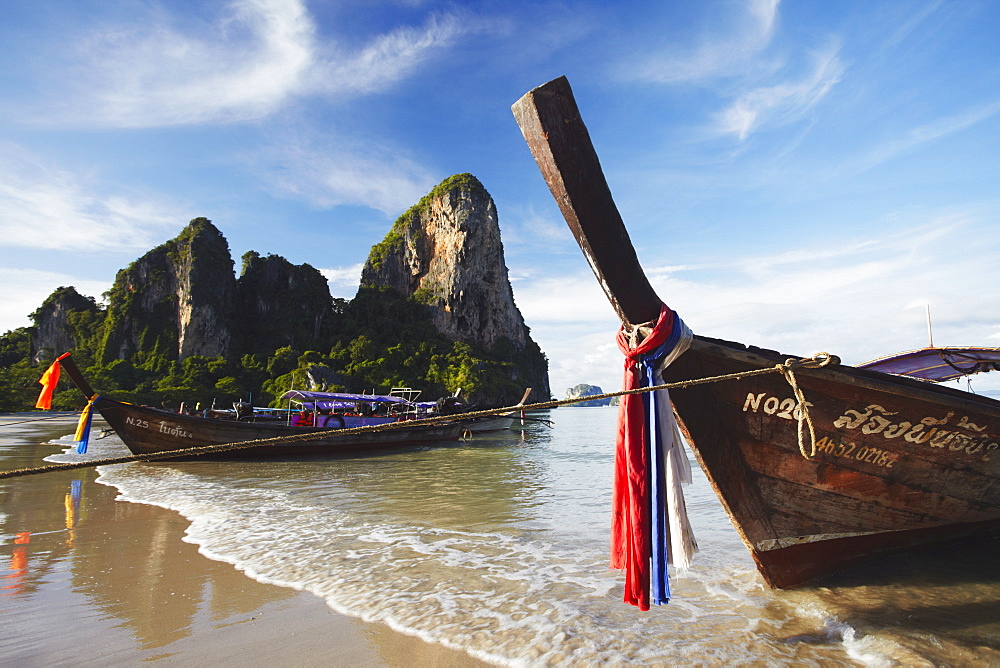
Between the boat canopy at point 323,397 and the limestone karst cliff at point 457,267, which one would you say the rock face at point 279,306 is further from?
the boat canopy at point 323,397

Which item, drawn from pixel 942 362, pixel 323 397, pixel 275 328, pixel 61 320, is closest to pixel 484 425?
pixel 323 397

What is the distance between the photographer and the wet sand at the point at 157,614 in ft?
9.93

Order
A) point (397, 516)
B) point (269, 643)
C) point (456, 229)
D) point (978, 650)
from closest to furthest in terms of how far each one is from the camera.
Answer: point (978, 650) → point (269, 643) → point (397, 516) → point (456, 229)

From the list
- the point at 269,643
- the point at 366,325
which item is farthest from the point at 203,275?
the point at 269,643

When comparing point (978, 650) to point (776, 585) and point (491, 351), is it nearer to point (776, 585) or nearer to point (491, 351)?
point (776, 585)

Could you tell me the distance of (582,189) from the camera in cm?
243

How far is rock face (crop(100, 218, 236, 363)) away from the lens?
190 ft

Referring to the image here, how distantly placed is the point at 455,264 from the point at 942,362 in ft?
238

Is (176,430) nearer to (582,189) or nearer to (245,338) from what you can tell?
(582,189)

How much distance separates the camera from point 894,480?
11.7 ft

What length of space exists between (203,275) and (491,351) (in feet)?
131

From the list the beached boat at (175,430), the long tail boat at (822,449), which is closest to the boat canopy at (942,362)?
the long tail boat at (822,449)

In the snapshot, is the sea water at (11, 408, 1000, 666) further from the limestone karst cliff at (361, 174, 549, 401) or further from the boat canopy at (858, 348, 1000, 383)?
the limestone karst cliff at (361, 174, 549, 401)

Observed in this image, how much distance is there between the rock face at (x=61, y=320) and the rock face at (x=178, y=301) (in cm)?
445
